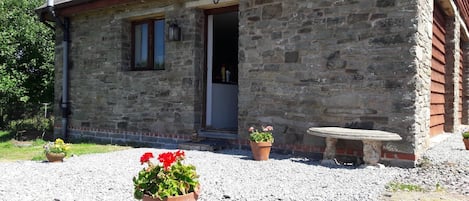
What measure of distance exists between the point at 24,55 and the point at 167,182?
475 inches

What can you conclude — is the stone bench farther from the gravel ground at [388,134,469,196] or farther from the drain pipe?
the drain pipe

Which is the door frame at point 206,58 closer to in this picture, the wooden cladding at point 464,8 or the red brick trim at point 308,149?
the red brick trim at point 308,149

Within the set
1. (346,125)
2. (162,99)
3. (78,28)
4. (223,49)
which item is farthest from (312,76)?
(78,28)

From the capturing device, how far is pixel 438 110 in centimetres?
837

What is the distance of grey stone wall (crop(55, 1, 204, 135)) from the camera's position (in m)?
7.80

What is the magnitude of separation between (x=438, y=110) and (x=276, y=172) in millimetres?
5053

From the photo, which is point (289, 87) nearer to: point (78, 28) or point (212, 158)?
point (212, 158)

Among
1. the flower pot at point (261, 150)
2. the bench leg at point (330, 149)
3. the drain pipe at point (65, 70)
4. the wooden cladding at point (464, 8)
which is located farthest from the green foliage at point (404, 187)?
the drain pipe at point (65, 70)

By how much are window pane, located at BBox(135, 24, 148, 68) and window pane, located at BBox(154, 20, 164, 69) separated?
0.34m

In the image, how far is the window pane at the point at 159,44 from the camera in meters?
8.54

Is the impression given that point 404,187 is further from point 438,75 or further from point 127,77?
point 127,77

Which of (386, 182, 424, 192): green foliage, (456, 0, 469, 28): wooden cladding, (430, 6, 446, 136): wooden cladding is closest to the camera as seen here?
(386, 182, 424, 192): green foliage

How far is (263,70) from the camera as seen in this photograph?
22.5ft

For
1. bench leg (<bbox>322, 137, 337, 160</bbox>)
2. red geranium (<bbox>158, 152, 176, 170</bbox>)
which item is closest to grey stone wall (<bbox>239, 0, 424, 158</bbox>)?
bench leg (<bbox>322, 137, 337, 160</bbox>)
